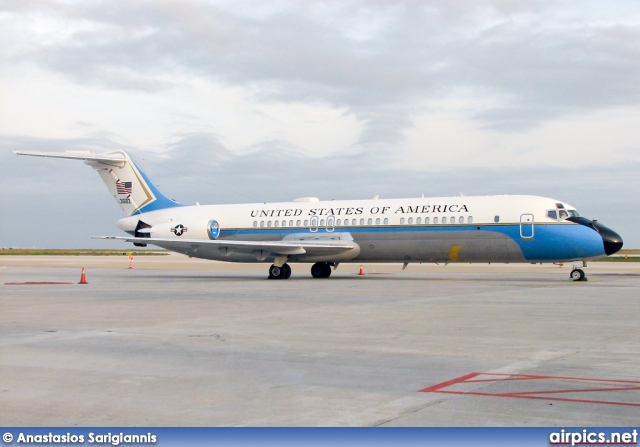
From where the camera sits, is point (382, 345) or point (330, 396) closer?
point (330, 396)

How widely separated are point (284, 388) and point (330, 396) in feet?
2.24

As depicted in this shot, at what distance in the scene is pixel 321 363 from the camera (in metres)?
10.1

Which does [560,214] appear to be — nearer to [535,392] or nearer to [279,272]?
[279,272]

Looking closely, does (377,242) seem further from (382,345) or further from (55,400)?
(55,400)

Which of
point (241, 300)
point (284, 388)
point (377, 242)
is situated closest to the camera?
point (284, 388)

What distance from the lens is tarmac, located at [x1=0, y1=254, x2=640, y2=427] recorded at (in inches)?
282

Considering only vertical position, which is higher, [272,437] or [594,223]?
[594,223]

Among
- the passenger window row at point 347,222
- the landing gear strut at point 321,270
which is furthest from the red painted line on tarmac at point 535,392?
the landing gear strut at point 321,270

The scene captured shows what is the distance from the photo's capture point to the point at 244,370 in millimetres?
9555

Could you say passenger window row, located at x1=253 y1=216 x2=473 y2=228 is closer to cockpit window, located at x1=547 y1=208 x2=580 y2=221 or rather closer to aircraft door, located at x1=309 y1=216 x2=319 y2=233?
aircraft door, located at x1=309 y1=216 x2=319 y2=233

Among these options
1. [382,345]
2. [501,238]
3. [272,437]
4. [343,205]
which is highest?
[343,205]

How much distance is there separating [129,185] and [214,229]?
5387 millimetres

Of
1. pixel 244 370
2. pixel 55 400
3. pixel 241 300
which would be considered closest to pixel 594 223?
pixel 241 300

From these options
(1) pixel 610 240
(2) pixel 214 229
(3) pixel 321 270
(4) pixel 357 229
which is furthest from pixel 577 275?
(2) pixel 214 229
